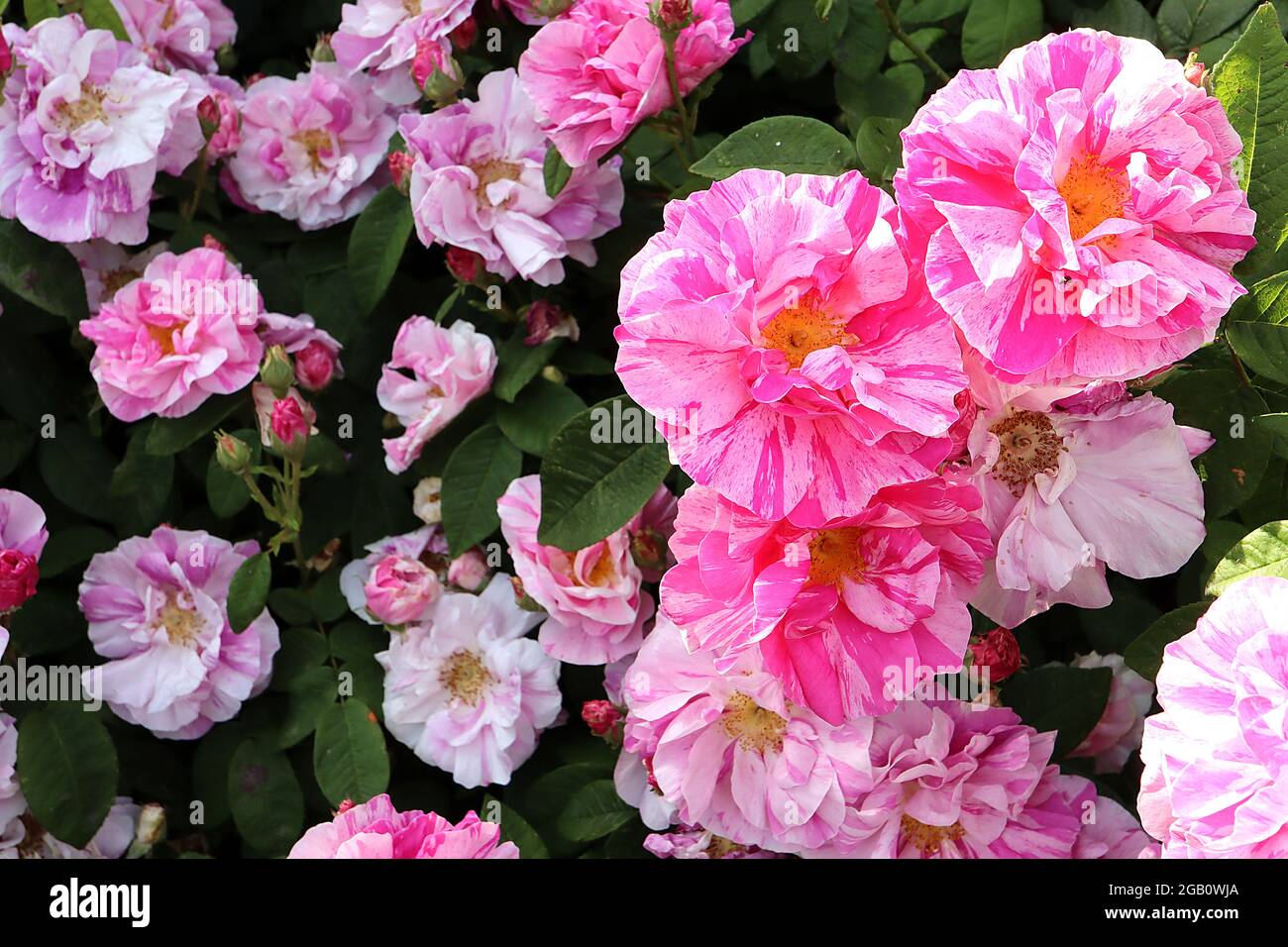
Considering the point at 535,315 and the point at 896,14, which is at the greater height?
the point at 896,14

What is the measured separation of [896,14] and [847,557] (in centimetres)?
79

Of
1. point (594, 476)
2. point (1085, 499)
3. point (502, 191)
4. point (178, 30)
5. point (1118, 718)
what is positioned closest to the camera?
point (1085, 499)

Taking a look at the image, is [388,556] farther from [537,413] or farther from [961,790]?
[961,790]

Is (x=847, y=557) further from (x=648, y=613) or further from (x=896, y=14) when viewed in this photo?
(x=896, y=14)

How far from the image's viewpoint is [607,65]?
1.09 metres

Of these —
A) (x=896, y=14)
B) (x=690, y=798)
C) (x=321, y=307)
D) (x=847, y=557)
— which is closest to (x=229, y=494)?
(x=321, y=307)

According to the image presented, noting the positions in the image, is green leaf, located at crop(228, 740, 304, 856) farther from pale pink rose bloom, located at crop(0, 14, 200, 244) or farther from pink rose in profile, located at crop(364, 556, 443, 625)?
pale pink rose bloom, located at crop(0, 14, 200, 244)

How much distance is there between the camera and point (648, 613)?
1.20m

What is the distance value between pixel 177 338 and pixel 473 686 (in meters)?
0.49

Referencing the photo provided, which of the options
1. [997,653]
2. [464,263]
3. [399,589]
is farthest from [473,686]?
[997,653]

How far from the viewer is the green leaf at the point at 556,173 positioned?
1191 mm

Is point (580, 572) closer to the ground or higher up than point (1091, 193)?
closer to the ground

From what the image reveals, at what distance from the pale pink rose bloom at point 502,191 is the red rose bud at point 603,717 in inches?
17.3

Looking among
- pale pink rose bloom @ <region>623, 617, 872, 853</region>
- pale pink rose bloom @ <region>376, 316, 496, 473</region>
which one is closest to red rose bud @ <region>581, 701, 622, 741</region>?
pale pink rose bloom @ <region>623, 617, 872, 853</region>
